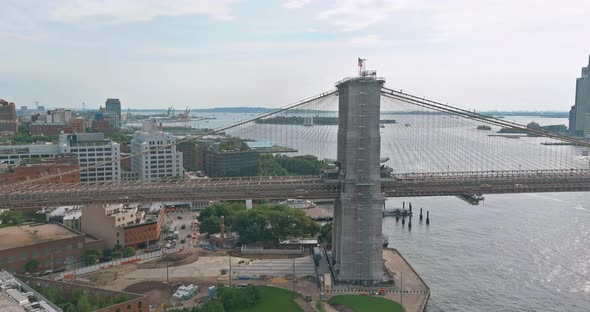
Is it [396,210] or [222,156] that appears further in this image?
[222,156]

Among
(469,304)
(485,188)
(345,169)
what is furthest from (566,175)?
(345,169)

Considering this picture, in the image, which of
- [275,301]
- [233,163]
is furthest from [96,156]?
[275,301]

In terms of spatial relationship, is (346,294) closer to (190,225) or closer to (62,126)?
(190,225)

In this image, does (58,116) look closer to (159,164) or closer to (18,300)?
(159,164)

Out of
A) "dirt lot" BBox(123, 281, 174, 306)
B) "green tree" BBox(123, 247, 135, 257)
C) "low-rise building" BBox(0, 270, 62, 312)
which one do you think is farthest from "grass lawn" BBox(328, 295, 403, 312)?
"green tree" BBox(123, 247, 135, 257)

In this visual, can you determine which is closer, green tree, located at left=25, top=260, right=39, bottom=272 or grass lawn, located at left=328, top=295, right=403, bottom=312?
grass lawn, located at left=328, top=295, right=403, bottom=312

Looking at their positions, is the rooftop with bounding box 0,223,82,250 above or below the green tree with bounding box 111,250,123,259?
above

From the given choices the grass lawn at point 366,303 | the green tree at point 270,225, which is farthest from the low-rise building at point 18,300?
the green tree at point 270,225

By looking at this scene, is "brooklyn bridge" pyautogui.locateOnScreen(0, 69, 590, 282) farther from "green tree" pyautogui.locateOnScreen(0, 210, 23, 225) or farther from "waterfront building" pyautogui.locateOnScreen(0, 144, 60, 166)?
"waterfront building" pyautogui.locateOnScreen(0, 144, 60, 166)
